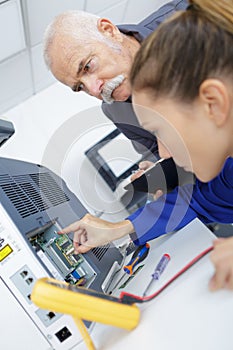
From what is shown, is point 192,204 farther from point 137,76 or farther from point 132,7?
point 132,7

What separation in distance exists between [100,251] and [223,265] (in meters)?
0.57

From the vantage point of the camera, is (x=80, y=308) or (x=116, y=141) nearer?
(x=80, y=308)

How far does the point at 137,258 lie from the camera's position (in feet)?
3.82

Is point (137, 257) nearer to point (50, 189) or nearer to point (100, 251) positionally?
point (100, 251)

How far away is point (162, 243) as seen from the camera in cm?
115

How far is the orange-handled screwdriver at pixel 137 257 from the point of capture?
115 centimetres

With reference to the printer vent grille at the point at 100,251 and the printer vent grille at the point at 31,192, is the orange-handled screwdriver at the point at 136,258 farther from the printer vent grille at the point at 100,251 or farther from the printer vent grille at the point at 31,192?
the printer vent grille at the point at 31,192

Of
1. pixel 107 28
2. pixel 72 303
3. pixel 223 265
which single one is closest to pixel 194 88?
pixel 223 265

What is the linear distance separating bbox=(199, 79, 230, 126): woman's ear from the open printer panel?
0.53 meters

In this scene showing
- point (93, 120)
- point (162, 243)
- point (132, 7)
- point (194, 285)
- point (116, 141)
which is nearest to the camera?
point (194, 285)

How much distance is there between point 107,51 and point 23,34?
0.63 meters

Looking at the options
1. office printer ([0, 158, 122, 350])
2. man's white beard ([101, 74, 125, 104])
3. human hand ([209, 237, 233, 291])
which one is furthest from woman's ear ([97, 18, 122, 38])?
human hand ([209, 237, 233, 291])

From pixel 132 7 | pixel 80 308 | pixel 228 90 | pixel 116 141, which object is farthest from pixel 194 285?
pixel 132 7

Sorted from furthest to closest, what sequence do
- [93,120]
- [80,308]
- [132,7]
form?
[132,7] < [93,120] < [80,308]
